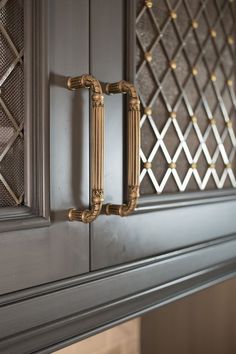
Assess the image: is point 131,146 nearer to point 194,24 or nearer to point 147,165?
point 147,165

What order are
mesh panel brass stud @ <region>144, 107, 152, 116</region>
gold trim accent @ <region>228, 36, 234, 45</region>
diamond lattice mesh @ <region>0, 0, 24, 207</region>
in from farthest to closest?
gold trim accent @ <region>228, 36, 234, 45</region>
mesh panel brass stud @ <region>144, 107, 152, 116</region>
diamond lattice mesh @ <region>0, 0, 24, 207</region>

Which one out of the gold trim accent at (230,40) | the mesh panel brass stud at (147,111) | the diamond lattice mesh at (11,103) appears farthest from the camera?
the gold trim accent at (230,40)

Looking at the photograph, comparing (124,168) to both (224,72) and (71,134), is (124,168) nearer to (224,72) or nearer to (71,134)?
(71,134)

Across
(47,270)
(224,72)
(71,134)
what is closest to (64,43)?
(71,134)

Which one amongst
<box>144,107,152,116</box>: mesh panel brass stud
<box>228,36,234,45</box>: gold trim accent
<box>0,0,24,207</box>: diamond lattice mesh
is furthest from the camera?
<box>228,36,234,45</box>: gold trim accent

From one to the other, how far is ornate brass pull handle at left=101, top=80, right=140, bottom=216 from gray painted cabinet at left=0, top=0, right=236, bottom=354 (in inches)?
0.6

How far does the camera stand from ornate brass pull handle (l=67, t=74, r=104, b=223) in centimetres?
42

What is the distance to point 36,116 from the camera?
0.40m

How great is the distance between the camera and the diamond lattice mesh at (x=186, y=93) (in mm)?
534

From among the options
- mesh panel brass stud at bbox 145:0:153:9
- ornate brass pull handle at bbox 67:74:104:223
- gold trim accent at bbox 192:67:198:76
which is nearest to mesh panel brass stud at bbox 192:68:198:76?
gold trim accent at bbox 192:67:198:76

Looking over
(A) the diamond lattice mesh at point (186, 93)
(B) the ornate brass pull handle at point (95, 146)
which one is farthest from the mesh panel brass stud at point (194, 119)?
(B) the ornate brass pull handle at point (95, 146)

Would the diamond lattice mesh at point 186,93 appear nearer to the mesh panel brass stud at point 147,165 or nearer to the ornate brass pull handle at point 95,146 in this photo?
the mesh panel brass stud at point 147,165

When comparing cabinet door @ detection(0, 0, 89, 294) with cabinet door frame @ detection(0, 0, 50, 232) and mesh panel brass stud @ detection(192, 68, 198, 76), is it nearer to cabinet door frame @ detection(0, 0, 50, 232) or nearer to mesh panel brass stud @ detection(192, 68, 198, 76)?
cabinet door frame @ detection(0, 0, 50, 232)

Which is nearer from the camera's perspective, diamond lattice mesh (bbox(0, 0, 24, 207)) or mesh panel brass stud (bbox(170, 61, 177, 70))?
diamond lattice mesh (bbox(0, 0, 24, 207))
